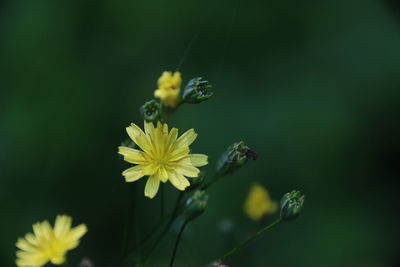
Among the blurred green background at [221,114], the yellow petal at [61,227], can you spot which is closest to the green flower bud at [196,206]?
the yellow petal at [61,227]

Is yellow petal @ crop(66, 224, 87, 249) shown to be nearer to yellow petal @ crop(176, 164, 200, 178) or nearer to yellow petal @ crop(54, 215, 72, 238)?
yellow petal @ crop(54, 215, 72, 238)

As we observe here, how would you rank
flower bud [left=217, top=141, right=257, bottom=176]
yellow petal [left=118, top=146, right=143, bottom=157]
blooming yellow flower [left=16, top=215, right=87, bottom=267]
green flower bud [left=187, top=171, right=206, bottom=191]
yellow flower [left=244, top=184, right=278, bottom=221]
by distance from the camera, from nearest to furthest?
blooming yellow flower [left=16, top=215, right=87, bottom=267] → yellow petal [left=118, top=146, right=143, bottom=157] → flower bud [left=217, top=141, right=257, bottom=176] → green flower bud [left=187, top=171, right=206, bottom=191] → yellow flower [left=244, top=184, right=278, bottom=221]

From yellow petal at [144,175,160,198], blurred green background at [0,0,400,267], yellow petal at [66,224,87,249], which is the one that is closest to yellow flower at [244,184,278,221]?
blurred green background at [0,0,400,267]

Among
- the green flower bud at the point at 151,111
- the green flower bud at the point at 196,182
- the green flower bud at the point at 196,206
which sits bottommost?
the green flower bud at the point at 196,206

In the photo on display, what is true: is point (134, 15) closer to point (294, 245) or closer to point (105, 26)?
point (105, 26)

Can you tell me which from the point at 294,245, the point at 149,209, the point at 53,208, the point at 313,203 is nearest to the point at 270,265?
the point at 294,245

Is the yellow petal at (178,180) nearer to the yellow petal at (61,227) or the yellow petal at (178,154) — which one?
the yellow petal at (178,154)
